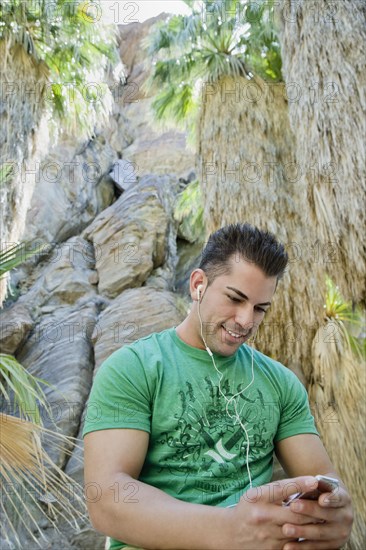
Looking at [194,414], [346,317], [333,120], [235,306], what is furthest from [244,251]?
[346,317]

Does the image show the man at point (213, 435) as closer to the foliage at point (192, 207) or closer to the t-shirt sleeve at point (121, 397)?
the t-shirt sleeve at point (121, 397)

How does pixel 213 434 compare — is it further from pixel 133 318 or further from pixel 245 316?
pixel 133 318

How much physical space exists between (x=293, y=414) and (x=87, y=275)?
8.97 meters

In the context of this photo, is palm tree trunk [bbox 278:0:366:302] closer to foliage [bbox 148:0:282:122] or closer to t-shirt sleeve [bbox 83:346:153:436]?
foliage [bbox 148:0:282:122]

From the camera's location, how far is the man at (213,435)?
4.77 ft

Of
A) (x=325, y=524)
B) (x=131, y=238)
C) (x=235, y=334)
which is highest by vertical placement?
(x=131, y=238)

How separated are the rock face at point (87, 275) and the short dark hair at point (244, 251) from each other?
4519mm

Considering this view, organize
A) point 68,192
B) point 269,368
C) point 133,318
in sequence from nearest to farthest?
1. point 269,368
2. point 133,318
3. point 68,192

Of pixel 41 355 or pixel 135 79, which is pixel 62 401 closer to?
pixel 41 355

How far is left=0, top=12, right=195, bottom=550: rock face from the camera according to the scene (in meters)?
7.96

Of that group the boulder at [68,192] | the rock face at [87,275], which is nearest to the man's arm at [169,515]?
the rock face at [87,275]

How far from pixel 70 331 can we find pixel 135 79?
12.6 metres

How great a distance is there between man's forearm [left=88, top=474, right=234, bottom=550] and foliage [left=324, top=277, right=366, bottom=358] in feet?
13.4

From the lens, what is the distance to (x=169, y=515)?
57.7 inches
